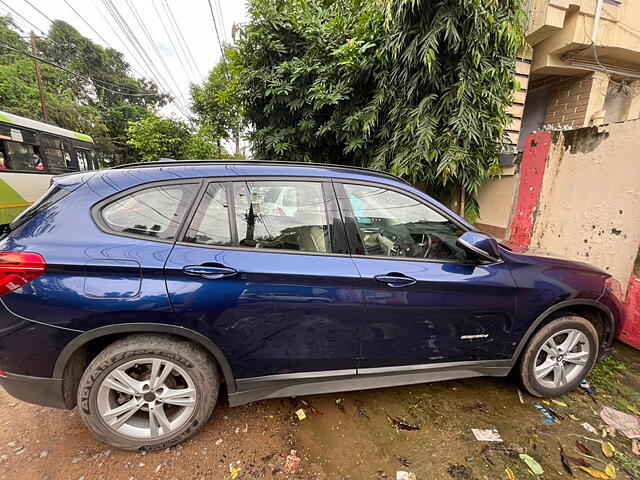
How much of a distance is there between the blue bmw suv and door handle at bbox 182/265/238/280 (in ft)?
0.04

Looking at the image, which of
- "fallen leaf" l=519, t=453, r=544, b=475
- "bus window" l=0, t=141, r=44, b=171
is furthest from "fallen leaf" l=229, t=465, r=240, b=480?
"bus window" l=0, t=141, r=44, b=171

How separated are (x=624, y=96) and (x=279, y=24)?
664 centimetres

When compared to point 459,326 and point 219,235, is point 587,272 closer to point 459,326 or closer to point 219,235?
point 459,326

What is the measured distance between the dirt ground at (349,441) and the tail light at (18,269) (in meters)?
1.07

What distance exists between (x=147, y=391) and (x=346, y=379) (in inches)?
47.1

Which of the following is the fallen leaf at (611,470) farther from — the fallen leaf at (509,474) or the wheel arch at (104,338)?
the wheel arch at (104,338)

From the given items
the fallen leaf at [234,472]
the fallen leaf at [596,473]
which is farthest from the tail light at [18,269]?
the fallen leaf at [596,473]

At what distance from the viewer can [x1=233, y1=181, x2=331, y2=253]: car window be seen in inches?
68.9

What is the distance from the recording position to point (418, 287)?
5.86 feet

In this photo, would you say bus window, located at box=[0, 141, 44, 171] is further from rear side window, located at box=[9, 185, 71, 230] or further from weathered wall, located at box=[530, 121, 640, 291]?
weathered wall, located at box=[530, 121, 640, 291]

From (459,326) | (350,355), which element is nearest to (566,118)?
(459,326)

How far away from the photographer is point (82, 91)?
80.1ft

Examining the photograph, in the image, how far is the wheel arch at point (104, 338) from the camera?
59.4 inches

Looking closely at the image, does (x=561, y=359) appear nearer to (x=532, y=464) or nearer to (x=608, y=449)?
(x=608, y=449)
